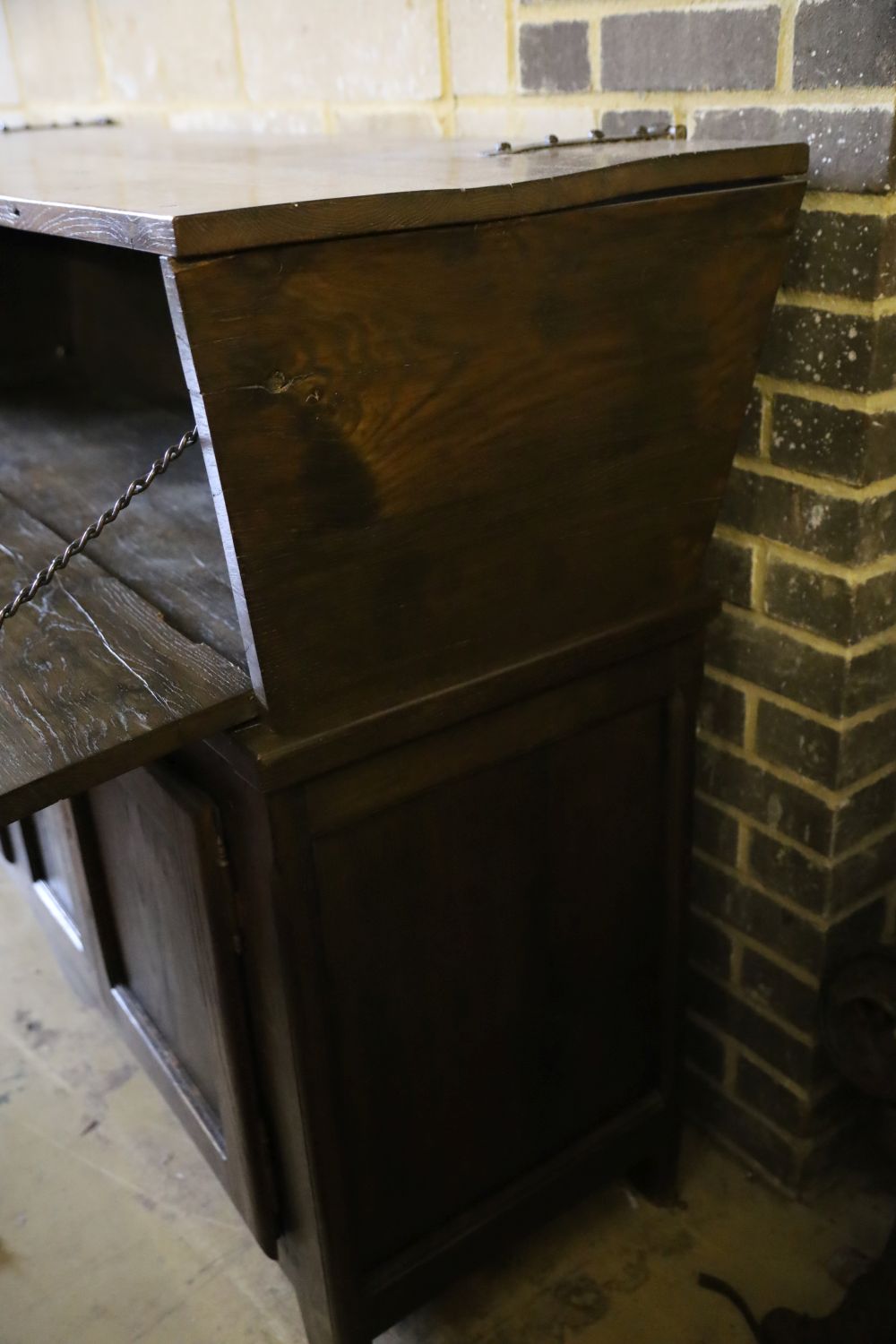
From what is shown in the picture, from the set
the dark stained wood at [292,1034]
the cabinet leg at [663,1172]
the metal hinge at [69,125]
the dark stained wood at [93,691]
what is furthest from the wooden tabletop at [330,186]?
the cabinet leg at [663,1172]

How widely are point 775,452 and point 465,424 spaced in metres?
0.44

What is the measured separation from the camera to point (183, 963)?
1.37m

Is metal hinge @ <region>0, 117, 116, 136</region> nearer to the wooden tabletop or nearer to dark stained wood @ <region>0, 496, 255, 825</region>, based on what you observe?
the wooden tabletop

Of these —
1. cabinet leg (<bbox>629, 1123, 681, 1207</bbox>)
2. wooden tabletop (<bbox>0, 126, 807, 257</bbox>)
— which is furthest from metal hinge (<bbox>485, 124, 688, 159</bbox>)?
Answer: cabinet leg (<bbox>629, 1123, 681, 1207</bbox>)

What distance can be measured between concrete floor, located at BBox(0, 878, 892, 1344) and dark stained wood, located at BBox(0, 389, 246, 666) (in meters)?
0.92

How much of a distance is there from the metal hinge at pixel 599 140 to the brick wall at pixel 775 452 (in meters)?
0.03

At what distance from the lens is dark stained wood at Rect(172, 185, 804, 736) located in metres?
0.87

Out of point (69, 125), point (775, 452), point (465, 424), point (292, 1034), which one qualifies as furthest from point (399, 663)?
point (69, 125)

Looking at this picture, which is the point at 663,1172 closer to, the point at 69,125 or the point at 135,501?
the point at 135,501

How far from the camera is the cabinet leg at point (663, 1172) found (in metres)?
1.58

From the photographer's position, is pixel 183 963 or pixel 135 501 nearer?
pixel 183 963

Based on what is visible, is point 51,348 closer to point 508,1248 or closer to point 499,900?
point 499,900

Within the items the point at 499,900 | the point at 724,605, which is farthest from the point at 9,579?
the point at 724,605

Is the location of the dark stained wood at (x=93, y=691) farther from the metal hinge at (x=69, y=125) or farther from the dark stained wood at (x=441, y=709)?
the metal hinge at (x=69, y=125)
